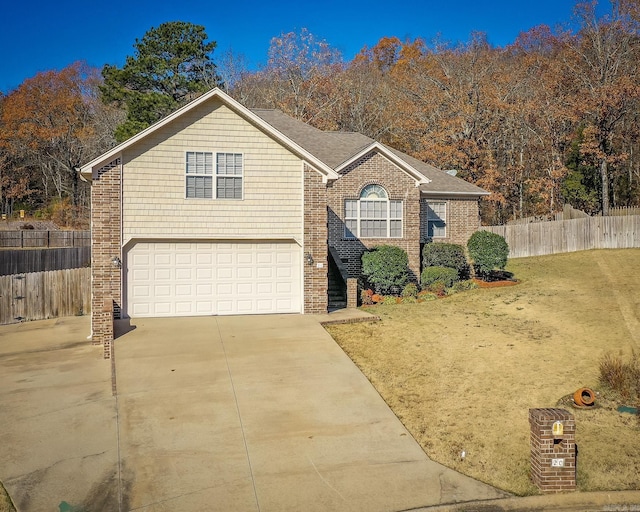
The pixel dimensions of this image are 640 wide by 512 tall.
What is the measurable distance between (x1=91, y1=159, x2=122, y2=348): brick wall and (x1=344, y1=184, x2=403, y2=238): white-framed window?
8.98m

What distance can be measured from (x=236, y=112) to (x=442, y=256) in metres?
10.5

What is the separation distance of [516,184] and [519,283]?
24315 mm

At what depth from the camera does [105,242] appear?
15.8m

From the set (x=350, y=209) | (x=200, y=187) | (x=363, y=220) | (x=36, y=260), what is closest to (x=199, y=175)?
(x=200, y=187)

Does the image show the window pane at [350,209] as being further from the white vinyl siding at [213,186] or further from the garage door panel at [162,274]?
the garage door panel at [162,274]

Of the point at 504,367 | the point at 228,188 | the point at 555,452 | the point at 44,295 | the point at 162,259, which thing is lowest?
the point at 555,452

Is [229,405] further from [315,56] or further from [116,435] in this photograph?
[315,56]

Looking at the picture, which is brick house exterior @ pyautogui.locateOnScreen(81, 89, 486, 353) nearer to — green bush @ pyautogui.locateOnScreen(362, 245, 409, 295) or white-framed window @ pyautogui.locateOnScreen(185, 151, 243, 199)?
white-framed window @ pyautogui.locateOnScreen(185, 151, 243, 199)

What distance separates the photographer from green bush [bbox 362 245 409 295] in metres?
20.3

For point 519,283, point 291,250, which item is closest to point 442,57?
point 519,283

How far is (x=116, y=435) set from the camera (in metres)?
9.13

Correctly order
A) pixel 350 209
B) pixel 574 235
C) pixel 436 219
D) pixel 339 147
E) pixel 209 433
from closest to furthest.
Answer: pixel 209 433
pixel 350 209
pixel 339 147
pixel 436 219
pixel 574 235

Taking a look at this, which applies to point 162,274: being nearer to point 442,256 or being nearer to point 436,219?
point 442,256

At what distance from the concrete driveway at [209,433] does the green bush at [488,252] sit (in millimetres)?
10576
